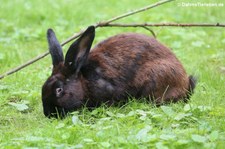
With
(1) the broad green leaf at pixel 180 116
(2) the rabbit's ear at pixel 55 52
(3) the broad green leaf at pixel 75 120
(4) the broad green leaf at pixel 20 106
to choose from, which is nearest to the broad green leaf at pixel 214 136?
(1) the broad green leaf at pixel 180 116

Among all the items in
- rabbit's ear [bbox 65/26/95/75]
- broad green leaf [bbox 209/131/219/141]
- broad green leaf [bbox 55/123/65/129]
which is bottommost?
broad green leaf [bbox 209/131/219/141]

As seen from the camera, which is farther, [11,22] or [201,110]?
[11,22]

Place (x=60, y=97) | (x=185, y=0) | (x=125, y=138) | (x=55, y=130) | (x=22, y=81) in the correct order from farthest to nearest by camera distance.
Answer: (x=185, y=0)
(x=22, y=81)
(x=60, y=97)
(x=55, y=130)
(x=125, y=138)

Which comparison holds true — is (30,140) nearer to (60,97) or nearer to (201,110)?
(60,97)

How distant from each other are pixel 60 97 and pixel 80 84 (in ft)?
0.84

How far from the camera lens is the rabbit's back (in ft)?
17.9

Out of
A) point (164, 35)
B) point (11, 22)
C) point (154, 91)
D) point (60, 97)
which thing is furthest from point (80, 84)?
point (11, 22)

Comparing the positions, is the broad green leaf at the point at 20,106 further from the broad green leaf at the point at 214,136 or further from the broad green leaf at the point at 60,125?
the broad green leaf at the point at 214,136

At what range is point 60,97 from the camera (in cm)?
525

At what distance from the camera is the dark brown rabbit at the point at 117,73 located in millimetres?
5340

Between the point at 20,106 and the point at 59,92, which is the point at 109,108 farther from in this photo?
the point at 20,106

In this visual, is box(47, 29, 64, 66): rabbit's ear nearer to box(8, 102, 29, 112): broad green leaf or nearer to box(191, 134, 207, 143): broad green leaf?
box(8, 102, 29, 112): broad green leaf

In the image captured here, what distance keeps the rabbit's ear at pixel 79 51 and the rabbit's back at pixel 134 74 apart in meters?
0.16

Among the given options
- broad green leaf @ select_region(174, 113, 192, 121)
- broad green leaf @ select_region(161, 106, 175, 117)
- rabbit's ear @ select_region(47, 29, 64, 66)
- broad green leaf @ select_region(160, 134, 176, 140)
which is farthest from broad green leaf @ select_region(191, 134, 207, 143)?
rabbit's ear @ select_region(47, 29, 64, 66)
